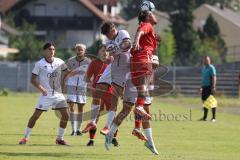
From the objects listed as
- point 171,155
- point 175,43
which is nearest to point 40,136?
point 171,155

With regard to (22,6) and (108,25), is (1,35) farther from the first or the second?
(108,25)

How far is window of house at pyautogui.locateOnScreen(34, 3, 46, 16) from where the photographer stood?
90.6m

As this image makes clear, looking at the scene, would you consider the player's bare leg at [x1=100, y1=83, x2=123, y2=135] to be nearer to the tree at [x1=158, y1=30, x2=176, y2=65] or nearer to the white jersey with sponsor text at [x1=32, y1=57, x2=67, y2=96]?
the white jersey with sponsor text at [x1=32, y1=57, x2=67, y2=96]

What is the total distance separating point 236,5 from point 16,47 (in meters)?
79.3

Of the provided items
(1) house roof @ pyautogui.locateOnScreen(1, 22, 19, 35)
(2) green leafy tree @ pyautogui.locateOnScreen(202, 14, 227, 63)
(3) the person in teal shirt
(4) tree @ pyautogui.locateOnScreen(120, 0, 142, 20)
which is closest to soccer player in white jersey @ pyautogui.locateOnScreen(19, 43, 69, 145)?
(3) the person in teal shirt

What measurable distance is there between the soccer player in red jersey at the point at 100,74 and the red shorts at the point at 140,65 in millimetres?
1795

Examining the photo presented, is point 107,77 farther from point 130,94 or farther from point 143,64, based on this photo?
point 143,64

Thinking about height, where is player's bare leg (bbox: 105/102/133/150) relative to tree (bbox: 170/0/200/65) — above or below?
below

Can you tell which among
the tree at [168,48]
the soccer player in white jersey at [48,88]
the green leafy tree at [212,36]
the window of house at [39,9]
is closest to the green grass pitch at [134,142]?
the soccer player in white jersey at [48,88]

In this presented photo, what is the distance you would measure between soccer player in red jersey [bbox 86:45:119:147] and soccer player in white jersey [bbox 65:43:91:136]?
626 mm

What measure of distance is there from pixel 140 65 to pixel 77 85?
22.8 ft

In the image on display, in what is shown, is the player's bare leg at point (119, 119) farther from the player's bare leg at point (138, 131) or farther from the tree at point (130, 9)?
the tree at point (130, 9)

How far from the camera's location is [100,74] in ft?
63.9

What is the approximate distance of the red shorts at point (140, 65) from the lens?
607 inches
